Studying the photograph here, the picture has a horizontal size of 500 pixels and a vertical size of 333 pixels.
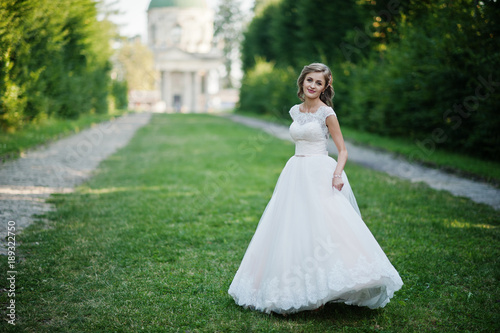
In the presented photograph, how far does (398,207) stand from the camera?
761 cm

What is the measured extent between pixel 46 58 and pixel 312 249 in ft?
54.5

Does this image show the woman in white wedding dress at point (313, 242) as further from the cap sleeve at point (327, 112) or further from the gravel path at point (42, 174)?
the gravel path at point (42, 174)

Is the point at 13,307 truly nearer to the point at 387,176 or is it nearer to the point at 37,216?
the point at 37,216

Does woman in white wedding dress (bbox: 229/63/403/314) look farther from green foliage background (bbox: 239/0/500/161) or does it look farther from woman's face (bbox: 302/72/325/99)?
green foliage background (bbox: 239/0/500/161)

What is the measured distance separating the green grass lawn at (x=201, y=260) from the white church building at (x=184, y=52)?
204 feet

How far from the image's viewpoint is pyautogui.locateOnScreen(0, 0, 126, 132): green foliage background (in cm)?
1295

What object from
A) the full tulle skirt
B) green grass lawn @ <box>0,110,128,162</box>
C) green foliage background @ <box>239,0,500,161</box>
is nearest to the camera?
the full tulle skirt

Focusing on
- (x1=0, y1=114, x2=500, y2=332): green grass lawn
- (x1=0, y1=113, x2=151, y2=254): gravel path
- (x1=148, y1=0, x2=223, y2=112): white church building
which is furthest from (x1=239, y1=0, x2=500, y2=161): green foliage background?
(x1=148, y1=0, x2=223, y2=112): white church building

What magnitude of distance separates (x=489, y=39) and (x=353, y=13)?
14.0m

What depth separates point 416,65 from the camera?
49.1 ft

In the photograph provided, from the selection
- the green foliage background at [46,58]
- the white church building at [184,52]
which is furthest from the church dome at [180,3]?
the green foliage background at [46,58]

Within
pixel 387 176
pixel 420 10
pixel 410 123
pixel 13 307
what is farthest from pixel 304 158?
pixel 420 10

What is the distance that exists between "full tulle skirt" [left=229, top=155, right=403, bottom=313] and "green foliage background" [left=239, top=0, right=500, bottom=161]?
357 inches

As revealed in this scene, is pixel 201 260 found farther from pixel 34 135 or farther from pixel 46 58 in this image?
pixel 46 58
